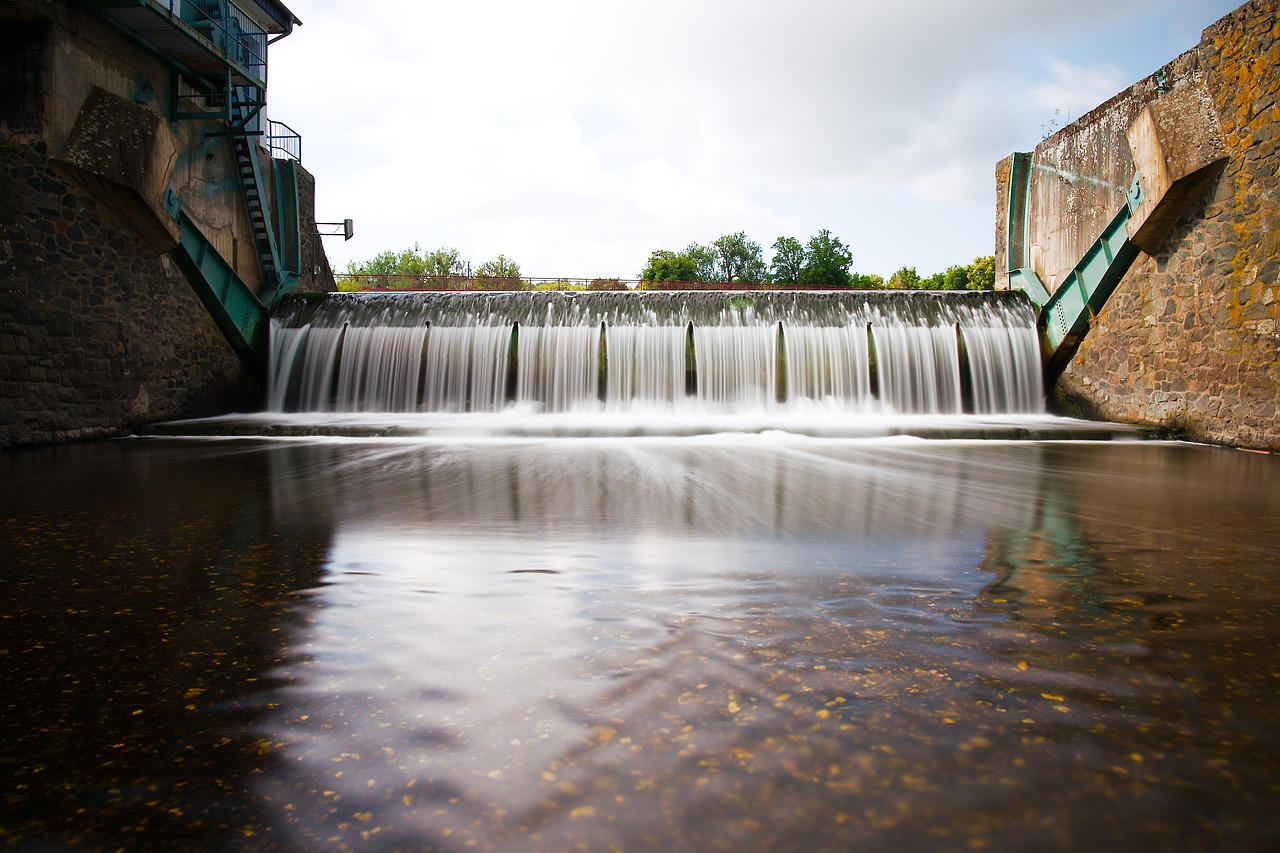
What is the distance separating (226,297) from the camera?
1323cm

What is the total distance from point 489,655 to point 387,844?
0.90m

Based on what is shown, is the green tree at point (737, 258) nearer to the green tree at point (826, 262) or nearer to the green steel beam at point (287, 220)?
the green tree at point (826, 262)

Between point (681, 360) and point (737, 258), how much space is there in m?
63.5

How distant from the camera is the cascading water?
1374 cm

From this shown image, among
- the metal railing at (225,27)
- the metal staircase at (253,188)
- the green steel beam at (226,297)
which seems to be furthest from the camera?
the metal staircase at (253,188)

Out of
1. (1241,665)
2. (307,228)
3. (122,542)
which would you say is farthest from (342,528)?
(307,228)

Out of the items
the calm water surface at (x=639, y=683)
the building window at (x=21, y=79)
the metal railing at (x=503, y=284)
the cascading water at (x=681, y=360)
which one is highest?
the metal railing at (x=503, y=284)

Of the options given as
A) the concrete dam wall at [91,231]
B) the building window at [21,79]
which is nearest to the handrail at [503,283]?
the concrete dam wall at [91,231]

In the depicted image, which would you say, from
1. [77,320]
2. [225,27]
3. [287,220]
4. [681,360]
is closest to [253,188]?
[287,220]

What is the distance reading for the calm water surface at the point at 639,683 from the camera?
1.40 m

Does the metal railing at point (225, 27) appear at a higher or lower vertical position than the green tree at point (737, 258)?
lower

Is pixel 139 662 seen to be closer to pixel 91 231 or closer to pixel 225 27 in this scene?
pixel 91 231

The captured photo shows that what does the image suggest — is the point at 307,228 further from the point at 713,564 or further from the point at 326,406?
the point at 713,564

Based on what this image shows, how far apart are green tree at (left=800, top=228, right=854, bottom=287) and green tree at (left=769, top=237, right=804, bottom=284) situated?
862mm
